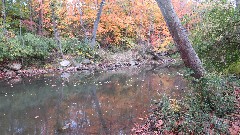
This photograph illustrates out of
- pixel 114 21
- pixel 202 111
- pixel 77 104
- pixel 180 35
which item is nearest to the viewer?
pixel 202 111

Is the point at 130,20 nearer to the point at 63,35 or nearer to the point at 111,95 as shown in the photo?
the point at 63,35

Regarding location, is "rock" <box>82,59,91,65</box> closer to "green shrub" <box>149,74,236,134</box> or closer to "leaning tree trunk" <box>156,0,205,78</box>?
"green shrub" <box>149,74,236,134</box>

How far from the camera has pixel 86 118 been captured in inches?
275

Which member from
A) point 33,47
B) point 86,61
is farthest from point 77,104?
point 86,61

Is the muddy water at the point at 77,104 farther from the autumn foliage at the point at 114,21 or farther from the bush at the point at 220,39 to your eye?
the autumn foliage at the point at 114,21

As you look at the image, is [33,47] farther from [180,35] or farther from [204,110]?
[204,110]

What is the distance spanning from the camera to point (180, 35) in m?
5.56

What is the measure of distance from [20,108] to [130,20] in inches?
649

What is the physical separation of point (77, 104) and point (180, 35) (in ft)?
15.0

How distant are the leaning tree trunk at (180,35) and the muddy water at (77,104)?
81.9 inches

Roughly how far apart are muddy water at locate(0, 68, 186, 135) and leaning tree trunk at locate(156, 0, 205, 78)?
6.82 feet

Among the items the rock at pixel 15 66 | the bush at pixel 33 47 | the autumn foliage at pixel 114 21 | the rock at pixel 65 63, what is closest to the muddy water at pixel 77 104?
the rock at pixel 15 66

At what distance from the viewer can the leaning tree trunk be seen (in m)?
5.52

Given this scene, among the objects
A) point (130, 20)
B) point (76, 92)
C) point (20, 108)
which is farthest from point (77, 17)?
point (20, 108)
